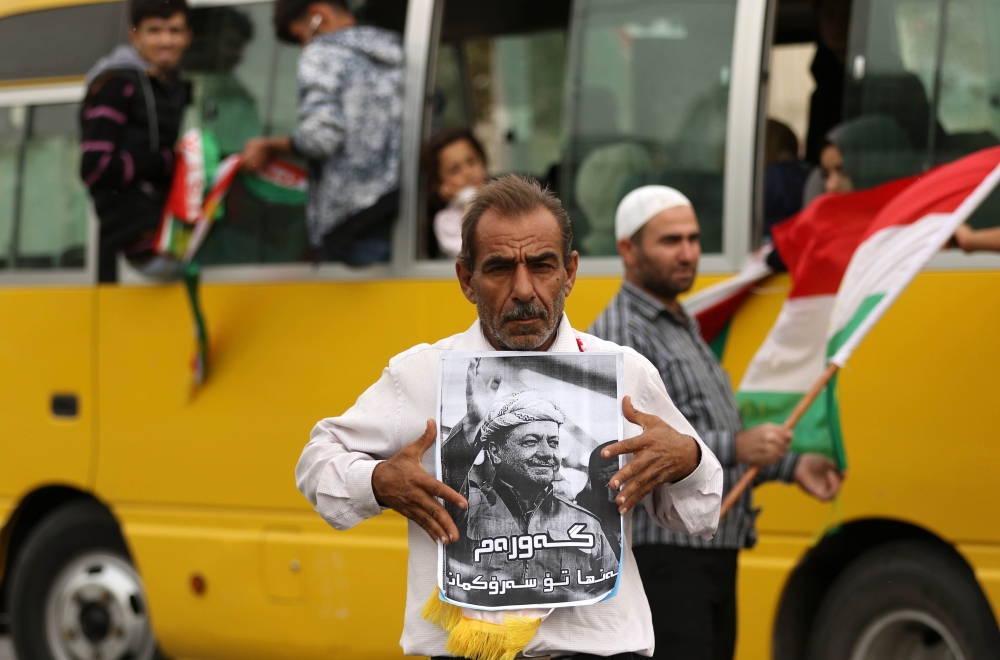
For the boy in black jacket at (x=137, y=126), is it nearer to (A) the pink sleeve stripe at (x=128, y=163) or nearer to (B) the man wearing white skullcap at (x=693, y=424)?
(A) the pink sleeve stripe at (x=128, y=163)

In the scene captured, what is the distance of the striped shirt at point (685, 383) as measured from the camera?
4344 mm

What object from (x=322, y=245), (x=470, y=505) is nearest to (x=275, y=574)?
(x=322, y=245)

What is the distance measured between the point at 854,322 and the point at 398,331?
2.31 metres

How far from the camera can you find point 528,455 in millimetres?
2736

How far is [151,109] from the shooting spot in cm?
638

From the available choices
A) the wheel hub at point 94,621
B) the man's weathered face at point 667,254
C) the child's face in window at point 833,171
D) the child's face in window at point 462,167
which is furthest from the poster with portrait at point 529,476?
the wheel hub at point 94,621

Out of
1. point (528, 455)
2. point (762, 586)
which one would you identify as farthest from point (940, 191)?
point (528, 455)

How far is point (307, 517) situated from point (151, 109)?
6.53ft

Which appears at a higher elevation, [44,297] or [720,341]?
[720,341]

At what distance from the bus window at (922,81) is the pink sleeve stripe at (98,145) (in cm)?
319

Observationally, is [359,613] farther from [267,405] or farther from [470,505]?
[470,505]

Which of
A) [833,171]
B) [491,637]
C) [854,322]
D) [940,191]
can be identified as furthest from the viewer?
[833,171]

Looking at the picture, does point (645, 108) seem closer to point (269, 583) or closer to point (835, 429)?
point (835, 429)

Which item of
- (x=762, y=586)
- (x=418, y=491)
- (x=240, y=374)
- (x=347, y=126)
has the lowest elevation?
(x=762, y=586)
